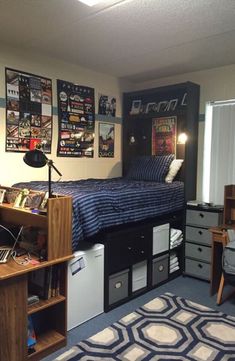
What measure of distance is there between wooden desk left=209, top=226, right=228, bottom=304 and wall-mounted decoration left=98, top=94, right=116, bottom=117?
6.49ft

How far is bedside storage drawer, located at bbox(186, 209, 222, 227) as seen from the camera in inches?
123

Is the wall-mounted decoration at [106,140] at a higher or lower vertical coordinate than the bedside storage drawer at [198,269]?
higher

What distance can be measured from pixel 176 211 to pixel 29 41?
2330mm

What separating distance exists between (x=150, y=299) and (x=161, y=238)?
0.63 metres

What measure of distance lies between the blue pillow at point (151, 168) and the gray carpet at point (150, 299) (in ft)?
3.93

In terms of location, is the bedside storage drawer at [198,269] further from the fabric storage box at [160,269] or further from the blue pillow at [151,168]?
the blue pillow at [151,168]

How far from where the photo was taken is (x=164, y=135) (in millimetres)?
3934

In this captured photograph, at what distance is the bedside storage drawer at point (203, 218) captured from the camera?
313 centimetres

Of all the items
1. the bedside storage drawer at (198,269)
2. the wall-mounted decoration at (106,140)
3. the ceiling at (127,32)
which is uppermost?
the ceiling at (127,32)

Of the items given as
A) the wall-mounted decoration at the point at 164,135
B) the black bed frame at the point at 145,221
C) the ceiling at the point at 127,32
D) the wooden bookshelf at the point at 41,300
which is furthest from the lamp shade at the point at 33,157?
the wall-mounted decoration at the point at 164,135

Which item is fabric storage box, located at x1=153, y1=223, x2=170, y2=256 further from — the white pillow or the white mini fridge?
the white mini fridge

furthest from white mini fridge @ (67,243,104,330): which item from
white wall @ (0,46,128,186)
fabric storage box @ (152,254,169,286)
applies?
white wall @ (0,46,128,186)

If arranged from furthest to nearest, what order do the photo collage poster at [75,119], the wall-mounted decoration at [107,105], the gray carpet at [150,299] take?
the wall-mounted decoration at [107,105], the photo collage poster at [75,119], the gray carpet at [150,299]

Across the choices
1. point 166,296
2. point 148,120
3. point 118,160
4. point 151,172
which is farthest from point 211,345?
point 148,120
